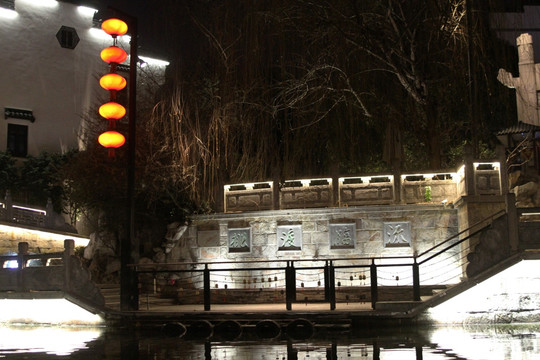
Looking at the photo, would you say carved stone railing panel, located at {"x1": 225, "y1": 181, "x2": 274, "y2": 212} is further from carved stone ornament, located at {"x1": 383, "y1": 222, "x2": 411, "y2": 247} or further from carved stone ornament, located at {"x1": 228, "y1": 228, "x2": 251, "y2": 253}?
carved stone ornament, located at {"x1": 383, "y1": 222, "x2": 411, "y2": 247}

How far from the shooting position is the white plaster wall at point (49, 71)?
2577cm

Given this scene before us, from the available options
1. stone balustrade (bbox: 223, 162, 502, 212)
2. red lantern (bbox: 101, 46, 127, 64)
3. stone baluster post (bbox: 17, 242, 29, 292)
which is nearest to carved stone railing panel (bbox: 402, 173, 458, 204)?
stone balustrade (bbox: 223, 162, 502, 212)

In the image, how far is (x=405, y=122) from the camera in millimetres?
18359

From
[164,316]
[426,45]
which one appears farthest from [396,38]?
[164,316]

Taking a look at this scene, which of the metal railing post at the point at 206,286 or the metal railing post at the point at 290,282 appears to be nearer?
the metal railing post at the point at 290,282

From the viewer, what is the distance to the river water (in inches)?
354

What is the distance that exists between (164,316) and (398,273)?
5794 millimetres

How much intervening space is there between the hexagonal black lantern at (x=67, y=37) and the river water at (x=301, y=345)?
1750 cm

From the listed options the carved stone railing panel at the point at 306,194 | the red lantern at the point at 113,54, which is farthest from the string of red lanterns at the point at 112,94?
the carved stone railing panel at the point at 306,194

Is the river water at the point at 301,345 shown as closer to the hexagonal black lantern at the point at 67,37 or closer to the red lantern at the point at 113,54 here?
the red lantern at the point at 113,54

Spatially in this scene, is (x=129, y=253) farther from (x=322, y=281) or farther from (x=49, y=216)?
(x=49, y=216)

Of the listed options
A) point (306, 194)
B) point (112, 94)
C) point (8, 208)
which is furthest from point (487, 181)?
point (8, 208)

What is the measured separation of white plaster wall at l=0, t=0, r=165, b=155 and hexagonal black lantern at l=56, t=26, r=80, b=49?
0.56 ft

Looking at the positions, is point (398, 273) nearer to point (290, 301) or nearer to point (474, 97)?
point (290, 301)
